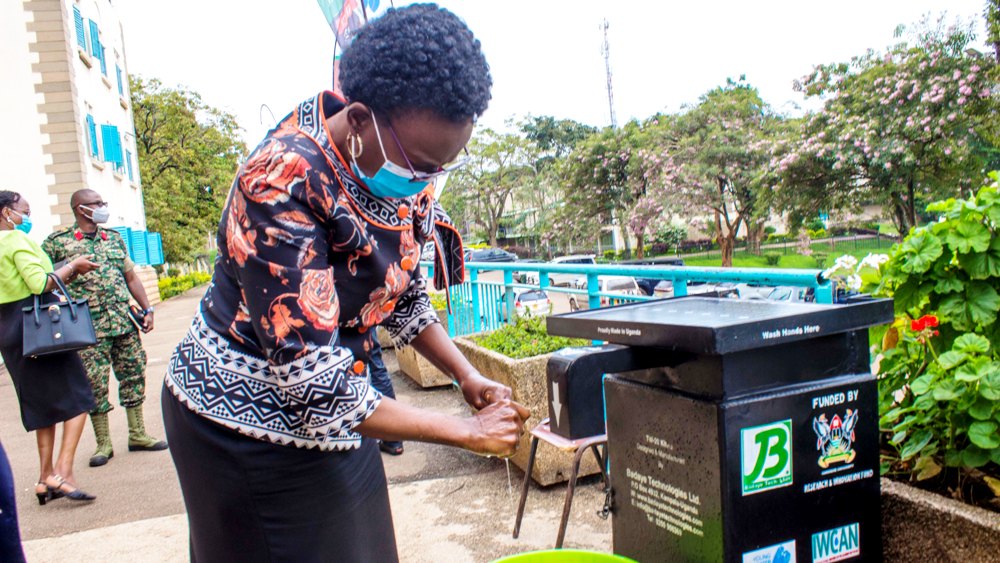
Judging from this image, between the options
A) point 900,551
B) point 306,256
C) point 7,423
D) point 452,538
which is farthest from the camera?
point 7,423

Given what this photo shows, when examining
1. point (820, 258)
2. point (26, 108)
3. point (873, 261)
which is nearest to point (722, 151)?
point (820, 258)

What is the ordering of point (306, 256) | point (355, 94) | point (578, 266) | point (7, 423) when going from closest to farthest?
point (306, 256) < point (355, 94) < point (578, 266) < point (7, 423)

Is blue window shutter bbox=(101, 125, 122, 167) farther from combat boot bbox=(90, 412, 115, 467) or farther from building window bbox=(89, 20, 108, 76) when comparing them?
combat boot bbox=(90, 412, 115, 467)

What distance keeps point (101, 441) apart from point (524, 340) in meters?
3.25

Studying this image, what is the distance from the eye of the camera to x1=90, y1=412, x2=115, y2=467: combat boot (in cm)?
516

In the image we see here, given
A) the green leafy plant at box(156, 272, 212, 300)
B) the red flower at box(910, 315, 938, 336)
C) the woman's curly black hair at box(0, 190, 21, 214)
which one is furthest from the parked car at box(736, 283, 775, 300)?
the green leafy plant at box(156, 272, 212, 300)

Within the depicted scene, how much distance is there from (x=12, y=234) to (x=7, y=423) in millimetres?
3712

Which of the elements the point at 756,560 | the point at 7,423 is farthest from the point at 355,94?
the point at 7,423

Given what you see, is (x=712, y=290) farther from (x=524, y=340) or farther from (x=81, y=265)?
(x=81, y=265)

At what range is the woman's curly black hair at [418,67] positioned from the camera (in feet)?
4.41

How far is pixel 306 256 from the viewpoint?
1301 millimetres

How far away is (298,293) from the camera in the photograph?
127cm

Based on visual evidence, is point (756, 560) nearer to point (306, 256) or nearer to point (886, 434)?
point (886, 434)

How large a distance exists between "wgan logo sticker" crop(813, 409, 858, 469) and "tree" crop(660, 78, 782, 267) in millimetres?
24529
